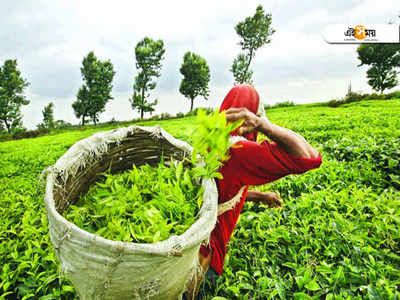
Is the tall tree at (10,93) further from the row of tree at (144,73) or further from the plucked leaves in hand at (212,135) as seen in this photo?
the plucked leaves in hand at (212,135)

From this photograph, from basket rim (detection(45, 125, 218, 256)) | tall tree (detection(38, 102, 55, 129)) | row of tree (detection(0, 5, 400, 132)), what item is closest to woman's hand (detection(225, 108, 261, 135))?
basket rim (detection(45, 125, 218, 256))

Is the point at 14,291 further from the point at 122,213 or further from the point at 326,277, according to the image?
the point at 326,277

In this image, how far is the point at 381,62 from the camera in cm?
2395

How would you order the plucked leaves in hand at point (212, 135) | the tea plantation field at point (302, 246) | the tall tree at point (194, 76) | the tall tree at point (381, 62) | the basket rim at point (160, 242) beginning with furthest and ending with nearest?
the tall tree at point (194, 76) < the tall tree at point (381, 62) < the tea plantation field at point (302, 246) < the plucked leaves in hand at point (212, 135) < the basket rim at point (160, 242)

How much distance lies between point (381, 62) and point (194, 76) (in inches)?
752

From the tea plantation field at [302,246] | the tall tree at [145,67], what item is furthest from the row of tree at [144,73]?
the tea plantation field at [302,246]

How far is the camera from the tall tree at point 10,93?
932 inches

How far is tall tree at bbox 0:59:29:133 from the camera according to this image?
77.7ft

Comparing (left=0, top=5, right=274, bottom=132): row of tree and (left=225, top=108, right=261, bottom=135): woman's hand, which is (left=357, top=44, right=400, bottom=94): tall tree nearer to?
(left=0, top=5, right=274, bottom=132): row of tree

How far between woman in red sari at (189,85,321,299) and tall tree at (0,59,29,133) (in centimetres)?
2924

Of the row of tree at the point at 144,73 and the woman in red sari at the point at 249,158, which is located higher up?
the row of tree at the point at 144,73

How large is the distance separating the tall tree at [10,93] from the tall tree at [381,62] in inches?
1408

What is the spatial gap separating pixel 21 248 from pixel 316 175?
3.28 m

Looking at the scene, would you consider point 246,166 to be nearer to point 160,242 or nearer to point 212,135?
point 212,135
